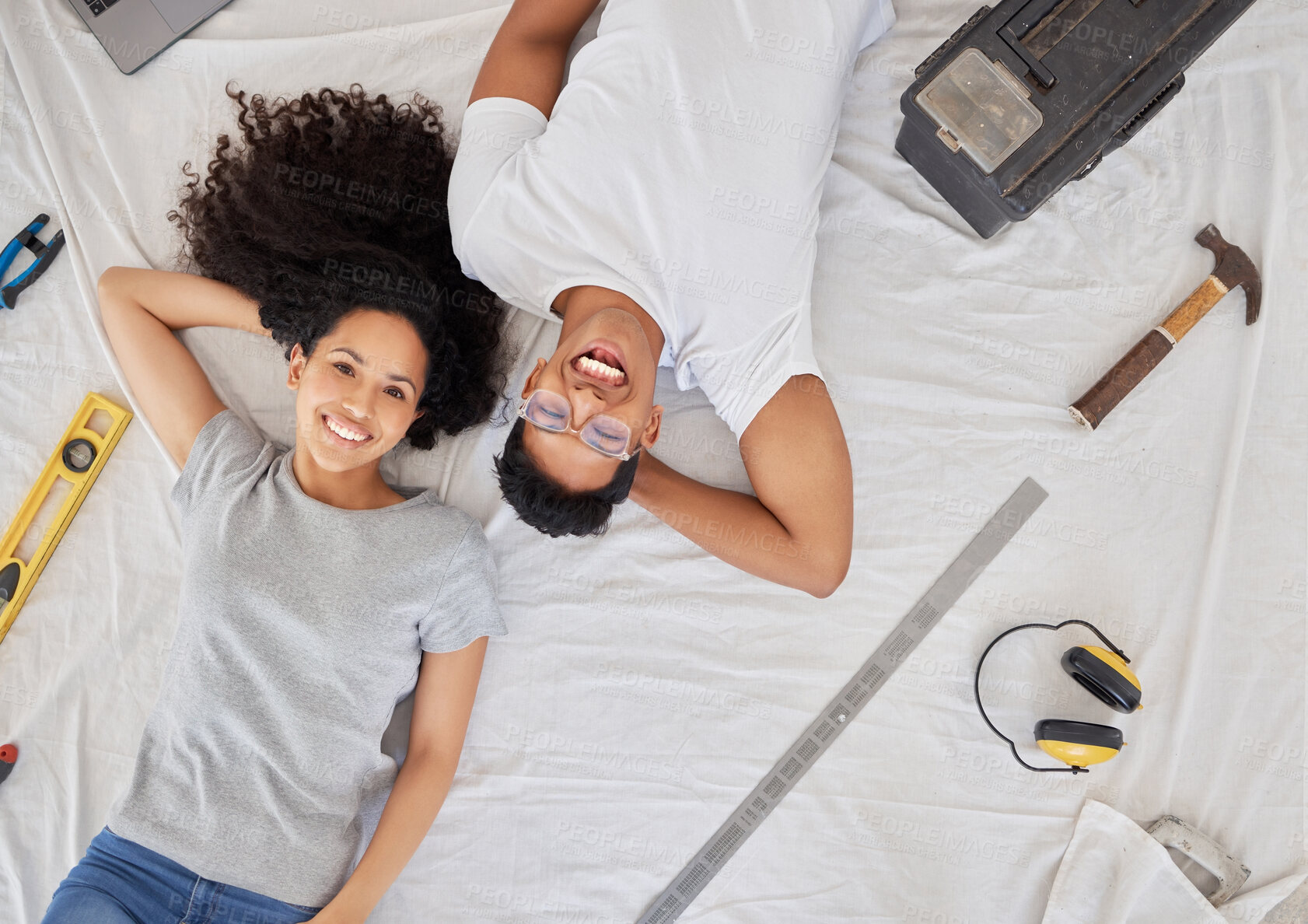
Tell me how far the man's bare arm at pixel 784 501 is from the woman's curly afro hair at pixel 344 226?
2.18ft

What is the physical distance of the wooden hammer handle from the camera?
8.29 feet

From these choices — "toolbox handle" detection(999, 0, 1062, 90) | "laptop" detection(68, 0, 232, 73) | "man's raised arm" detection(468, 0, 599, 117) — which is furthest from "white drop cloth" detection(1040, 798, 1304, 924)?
"laptop" detection(68, 0, 232, 73)

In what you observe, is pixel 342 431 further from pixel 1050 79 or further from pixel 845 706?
pixel 1050 79

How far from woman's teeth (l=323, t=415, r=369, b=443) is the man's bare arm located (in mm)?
801

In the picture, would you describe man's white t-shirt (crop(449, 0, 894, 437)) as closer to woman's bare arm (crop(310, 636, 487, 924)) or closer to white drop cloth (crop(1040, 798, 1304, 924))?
woman's bare arm (crop(310, 636, 487, 924))

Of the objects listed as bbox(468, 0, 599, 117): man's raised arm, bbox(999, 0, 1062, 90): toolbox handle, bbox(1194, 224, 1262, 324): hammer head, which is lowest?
bbox(468, 0, 599, 117): man's raised arm

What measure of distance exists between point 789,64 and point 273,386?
186 cm

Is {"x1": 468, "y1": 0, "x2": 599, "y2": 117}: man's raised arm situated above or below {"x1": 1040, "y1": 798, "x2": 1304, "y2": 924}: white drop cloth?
above

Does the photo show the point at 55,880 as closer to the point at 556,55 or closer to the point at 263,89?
the point at 263,89

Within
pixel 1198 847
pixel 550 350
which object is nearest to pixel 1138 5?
pixel 550 350

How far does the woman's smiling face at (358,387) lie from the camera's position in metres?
2.11

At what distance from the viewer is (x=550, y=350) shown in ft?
8.59

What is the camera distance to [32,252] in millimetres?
2617

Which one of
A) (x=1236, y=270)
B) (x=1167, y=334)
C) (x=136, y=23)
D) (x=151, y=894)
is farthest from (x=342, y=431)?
(x=1236, y=270)
